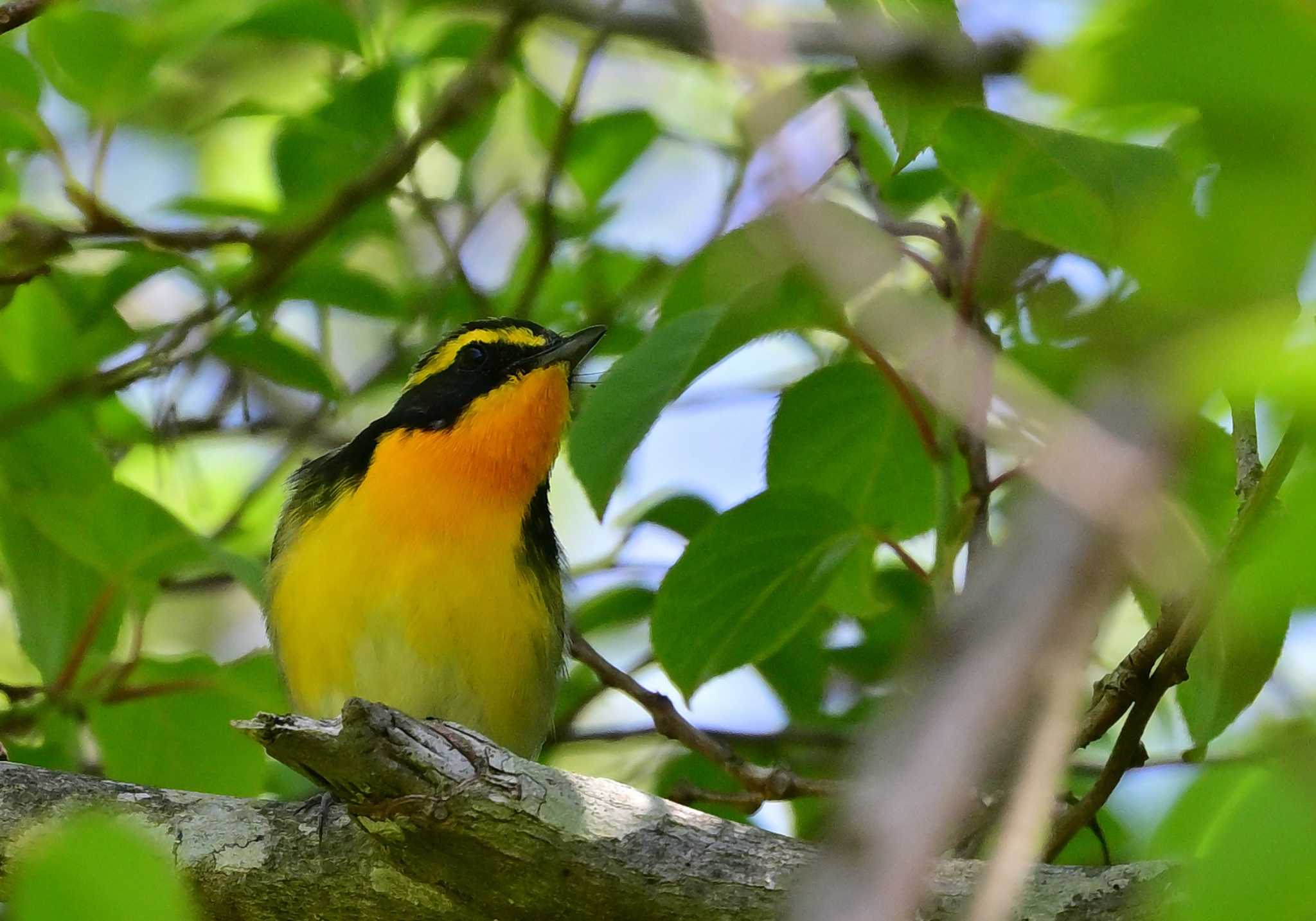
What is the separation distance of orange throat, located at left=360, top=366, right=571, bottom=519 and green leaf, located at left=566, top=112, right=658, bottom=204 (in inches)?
27.7

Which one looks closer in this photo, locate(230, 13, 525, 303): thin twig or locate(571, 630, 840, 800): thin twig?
locate(571, 630, 840, 800): thin twig

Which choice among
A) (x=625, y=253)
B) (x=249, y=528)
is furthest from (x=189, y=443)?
(x=625, y=253)

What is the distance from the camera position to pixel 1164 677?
3.22m

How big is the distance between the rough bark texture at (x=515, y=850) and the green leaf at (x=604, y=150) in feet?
9.28

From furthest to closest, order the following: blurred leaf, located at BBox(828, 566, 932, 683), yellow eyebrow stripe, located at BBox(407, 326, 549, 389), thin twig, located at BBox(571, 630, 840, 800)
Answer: yellow eyebrow stripe, located at BBox(407, 326, 549, 389)
blurred leaf, located at BBox(828, 566, 932, 683)
thin twig, located at BBox(571, 630, 840, 800)

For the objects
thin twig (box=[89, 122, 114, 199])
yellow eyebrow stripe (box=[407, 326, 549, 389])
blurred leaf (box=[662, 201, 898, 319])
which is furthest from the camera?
yellow eyebrow stripe (box=[407, 326, 549, 389])

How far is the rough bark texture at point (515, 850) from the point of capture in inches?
118

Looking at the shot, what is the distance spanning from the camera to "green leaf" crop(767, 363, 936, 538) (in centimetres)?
405

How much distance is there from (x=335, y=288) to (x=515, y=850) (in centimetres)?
258

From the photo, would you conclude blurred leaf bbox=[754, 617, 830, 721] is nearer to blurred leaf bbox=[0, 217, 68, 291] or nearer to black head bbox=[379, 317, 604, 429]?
black head bbox=[379, 317, 604, 429]

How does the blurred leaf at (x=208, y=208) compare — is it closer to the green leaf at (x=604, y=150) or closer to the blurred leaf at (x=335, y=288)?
the blurred leaf at (x=335, y=288)

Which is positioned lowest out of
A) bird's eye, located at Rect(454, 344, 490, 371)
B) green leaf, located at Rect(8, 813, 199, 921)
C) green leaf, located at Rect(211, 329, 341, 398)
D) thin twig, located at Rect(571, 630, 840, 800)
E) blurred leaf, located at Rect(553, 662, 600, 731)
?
blurred leaf, located at Rect(553, 662, 600, 731)

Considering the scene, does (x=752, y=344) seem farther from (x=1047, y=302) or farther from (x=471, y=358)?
(x=471, y=358)

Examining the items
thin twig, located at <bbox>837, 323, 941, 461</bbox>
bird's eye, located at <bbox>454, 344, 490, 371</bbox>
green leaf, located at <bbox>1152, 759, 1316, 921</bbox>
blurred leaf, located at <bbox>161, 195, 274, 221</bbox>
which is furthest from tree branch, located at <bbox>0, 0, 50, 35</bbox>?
green leaf, located at <bbox>1152, 759, 1316, 921</bbox>
